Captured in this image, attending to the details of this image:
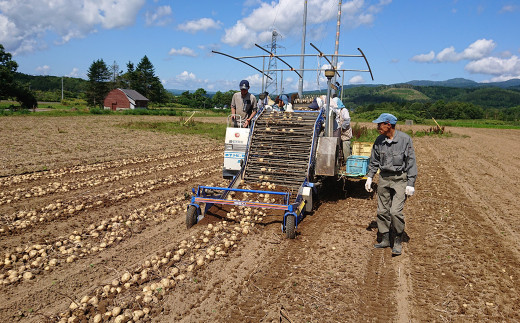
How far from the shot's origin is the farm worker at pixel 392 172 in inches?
229

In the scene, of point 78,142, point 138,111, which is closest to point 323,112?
point 78,142

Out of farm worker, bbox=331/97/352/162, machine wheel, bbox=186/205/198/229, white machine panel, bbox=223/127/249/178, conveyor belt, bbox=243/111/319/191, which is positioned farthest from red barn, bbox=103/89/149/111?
machine wheel, bbox=186/205/198/229

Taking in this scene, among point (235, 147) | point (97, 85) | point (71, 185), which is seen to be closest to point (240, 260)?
point (235, 147)

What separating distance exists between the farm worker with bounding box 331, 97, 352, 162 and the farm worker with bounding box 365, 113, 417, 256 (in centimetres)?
342

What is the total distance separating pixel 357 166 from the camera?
8.53m

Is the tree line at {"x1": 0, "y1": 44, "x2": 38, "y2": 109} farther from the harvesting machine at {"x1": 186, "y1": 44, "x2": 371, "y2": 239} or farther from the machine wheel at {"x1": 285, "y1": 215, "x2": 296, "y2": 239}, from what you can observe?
the machine wheel at {"x1": 285, "y1": 215, "x2": 296, "y2": 239}

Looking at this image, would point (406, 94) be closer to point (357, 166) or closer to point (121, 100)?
point (121, 100)

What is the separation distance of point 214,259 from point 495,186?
1048cm

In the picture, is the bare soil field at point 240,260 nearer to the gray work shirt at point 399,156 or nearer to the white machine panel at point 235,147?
the gray work shirt at point 399,156

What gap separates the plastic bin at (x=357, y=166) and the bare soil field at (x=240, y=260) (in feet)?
2.93

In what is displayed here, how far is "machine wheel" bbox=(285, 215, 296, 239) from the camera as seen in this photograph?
632cm

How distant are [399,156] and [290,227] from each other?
2.14 m

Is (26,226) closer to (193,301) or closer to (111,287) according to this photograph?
(111,287)

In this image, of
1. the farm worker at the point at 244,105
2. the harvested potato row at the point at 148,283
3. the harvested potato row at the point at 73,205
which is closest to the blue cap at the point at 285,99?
the farm worker at the point at 244,105
